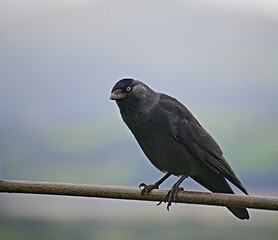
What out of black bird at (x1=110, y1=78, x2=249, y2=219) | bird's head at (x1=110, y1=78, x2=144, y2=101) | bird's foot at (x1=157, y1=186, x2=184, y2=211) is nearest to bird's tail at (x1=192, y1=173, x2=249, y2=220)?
black bird at (x1=110, y1=78, x2=249, y2=219)

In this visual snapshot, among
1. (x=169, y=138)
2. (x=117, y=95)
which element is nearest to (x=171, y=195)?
(x=169, y=138)

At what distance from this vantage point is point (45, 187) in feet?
6.97

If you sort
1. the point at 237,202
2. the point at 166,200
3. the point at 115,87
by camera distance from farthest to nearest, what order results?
the point at 115,87 < the point at 166,200 < the point at 237,202

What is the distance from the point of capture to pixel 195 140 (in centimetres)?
300

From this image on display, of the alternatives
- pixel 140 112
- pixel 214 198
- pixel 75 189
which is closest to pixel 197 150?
pixel 140 112

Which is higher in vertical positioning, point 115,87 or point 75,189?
point 115,87

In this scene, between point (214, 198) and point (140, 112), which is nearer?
point (214, 198)

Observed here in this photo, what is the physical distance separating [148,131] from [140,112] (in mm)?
115

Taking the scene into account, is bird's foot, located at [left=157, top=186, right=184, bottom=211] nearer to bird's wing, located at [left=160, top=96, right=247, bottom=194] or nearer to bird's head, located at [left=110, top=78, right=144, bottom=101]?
bird's wing, located at [left=160, top=96, right=247, bottom=194]

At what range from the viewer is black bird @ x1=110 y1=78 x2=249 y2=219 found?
2891 mm

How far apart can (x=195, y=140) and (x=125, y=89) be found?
493 millimetres

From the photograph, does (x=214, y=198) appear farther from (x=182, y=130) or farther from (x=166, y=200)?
(x=182, y=130)

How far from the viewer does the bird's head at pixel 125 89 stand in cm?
Answer: 287

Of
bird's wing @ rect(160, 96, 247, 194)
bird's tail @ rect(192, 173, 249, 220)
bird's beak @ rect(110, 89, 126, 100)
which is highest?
bird's beak @ rect(110, 89, 126, 100)
